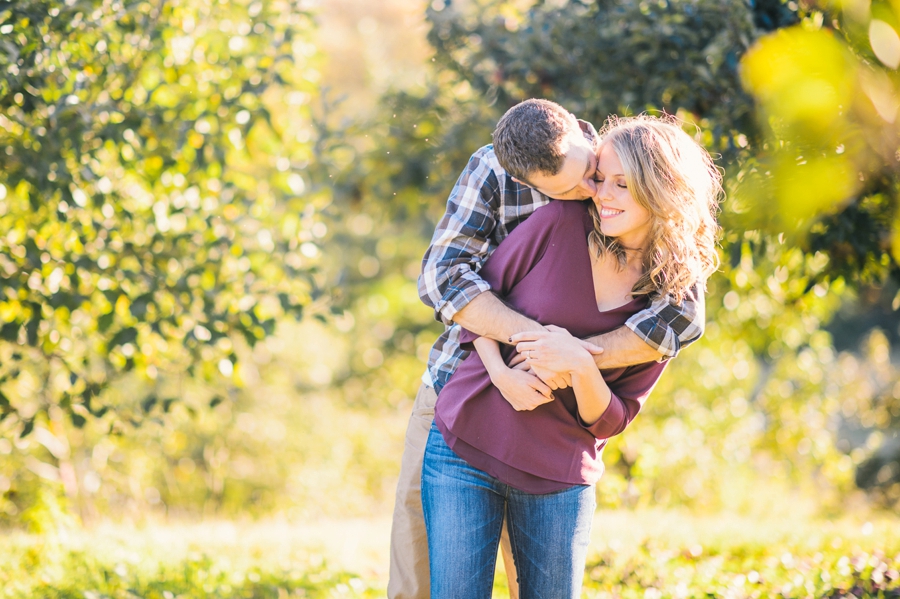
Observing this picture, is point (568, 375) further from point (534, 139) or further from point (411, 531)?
point (411, 531)

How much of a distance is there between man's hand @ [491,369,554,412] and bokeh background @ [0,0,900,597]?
71 cm

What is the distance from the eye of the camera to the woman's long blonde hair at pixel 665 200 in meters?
1.86

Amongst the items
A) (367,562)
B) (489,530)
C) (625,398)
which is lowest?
(367,562)

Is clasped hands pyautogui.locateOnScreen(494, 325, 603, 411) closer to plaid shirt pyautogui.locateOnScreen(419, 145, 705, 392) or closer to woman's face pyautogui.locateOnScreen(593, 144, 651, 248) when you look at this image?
plaid shirt pyautogui.locateOnScreen(419, 145, 705, 392)

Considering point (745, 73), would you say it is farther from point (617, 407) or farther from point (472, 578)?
point (472, 578)

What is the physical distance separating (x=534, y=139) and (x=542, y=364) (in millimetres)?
534

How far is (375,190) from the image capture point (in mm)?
5688

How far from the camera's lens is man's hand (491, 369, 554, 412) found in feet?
6.16

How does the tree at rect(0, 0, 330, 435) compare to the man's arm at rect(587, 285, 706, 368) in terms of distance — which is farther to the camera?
the tree at rect(0, 0, 330, 435)

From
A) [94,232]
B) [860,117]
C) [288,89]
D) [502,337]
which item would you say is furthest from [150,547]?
[860,117]

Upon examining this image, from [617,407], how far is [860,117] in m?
0.88

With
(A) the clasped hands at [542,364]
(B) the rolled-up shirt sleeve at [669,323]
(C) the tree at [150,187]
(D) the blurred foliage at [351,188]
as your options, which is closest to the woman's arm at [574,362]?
(A) the clasped hands at [542,364]

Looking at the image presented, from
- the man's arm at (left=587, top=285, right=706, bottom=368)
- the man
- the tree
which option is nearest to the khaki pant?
the man

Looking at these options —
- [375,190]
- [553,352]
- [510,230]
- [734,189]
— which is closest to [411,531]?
[553,352]
